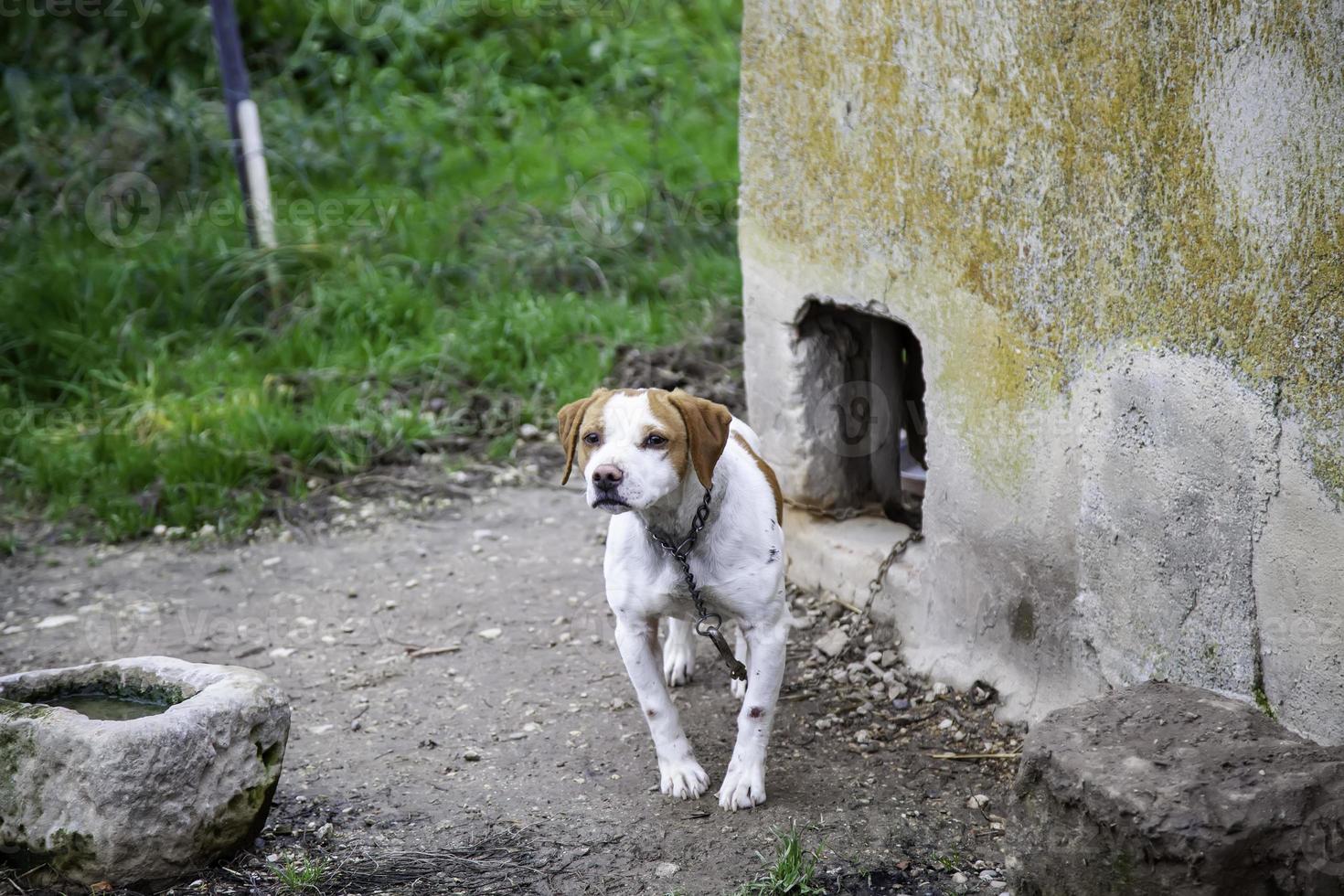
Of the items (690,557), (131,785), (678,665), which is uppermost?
Result: (690,557)

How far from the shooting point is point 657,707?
371 cm

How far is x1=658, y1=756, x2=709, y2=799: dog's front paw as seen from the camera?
3.71m

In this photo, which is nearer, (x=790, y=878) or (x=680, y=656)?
(x=790, y=878)

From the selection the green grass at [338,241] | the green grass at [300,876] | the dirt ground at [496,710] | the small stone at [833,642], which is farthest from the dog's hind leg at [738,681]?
the green grass at [338,241]

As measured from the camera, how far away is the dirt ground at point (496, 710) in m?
3.44

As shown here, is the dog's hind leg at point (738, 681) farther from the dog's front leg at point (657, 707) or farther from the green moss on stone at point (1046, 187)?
the green moss on stone at point (1046, 187)

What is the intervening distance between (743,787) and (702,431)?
1.00 meters

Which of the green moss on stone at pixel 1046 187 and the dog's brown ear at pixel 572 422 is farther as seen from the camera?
the dog's brown ear at pixel 572 422

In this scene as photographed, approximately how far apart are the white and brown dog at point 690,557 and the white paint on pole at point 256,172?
A: 463cm

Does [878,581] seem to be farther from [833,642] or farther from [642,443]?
[642,443]

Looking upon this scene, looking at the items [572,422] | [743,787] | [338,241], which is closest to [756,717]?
[743,787]

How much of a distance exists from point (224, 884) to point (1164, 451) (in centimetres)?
253

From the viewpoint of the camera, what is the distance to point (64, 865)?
3141 mm

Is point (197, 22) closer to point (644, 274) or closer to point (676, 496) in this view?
point (644, 274)
